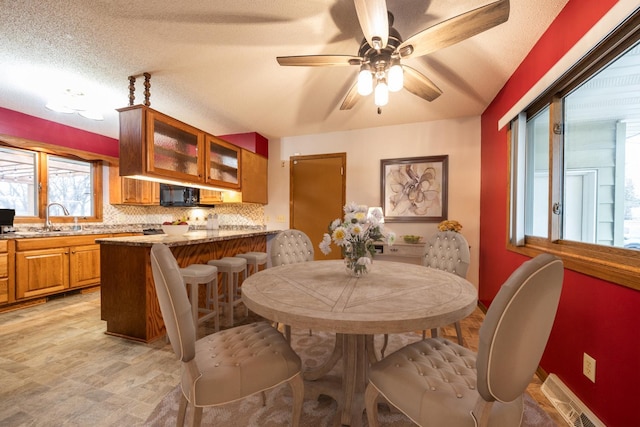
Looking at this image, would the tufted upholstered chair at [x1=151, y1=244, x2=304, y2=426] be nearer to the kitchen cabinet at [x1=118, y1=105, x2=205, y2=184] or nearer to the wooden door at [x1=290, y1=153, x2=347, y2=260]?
the kitchen cabinet at [x1=118, y1=105, x2=205, y2=184]

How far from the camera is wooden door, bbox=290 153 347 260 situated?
13.1ft

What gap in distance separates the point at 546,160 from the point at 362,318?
2.12 metres

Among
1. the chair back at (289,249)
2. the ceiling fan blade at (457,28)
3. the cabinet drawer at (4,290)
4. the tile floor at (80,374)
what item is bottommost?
the tile floor at (80,374)

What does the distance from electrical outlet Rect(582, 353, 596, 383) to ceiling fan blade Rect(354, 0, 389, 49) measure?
6.61ft

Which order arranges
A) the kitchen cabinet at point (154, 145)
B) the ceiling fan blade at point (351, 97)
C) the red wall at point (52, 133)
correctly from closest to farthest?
1. the ceiling fan blade at point (351, 97)
2. the kitchen cabinet at point (154, 145)
3. the red wall at point (52, 133)

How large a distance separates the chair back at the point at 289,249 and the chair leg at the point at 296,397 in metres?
1.10

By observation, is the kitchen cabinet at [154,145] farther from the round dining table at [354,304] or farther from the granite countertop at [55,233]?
the round dining table at [354,304]

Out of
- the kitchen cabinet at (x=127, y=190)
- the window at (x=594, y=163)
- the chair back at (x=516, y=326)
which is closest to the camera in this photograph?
the chair back at (x=516, y=326)

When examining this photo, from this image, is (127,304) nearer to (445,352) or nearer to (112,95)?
(112,95)

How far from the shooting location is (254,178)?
13.5 ft

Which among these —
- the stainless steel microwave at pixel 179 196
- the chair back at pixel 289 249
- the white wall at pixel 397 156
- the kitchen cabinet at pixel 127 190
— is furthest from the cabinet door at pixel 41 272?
the chair back at pixel 289 249

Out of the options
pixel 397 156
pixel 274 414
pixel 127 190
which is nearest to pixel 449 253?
pixel 274 414

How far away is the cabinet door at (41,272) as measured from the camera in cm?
309

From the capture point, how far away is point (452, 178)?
3455 millimetres
